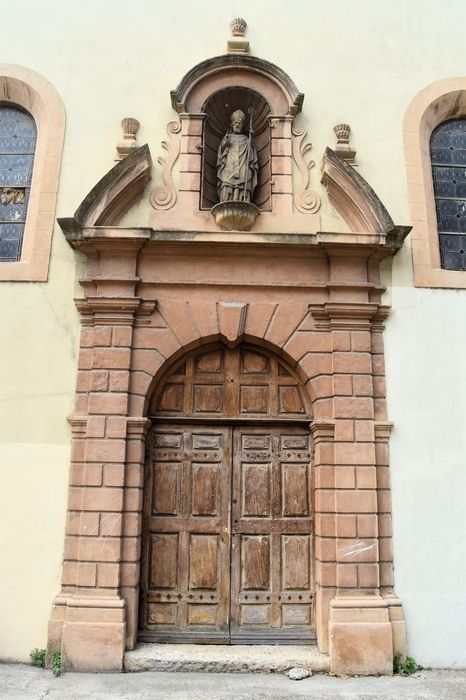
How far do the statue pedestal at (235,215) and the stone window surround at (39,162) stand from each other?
1816 mm

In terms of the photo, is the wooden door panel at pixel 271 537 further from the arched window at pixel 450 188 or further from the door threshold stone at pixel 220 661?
the arched window at pixel 450 188

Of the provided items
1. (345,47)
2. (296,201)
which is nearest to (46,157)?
(296,201)

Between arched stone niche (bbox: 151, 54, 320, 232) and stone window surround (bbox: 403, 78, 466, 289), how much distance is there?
1135mm

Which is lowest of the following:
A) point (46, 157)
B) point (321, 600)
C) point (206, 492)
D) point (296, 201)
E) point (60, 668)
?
point (60, 668)

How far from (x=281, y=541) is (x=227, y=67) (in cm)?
524

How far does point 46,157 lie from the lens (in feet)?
23.0

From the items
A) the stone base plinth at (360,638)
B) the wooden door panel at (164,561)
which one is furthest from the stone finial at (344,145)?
the stone base plinth at (360,638)

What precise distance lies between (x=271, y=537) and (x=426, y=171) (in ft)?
14.5

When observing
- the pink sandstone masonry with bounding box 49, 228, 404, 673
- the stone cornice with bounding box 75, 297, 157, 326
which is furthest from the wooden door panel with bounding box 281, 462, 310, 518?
the stone cornice with bounding box 75, 297, 157, 326

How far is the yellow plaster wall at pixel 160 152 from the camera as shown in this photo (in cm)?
604

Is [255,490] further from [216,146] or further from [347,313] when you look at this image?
[216,146]

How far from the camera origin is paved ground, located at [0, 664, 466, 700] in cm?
509

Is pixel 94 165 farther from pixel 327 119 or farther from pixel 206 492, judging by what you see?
pixel 206 492

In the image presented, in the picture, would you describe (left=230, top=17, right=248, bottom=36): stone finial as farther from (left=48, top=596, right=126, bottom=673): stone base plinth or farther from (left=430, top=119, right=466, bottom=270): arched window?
(left=48, top=596, right=126, bottom=673): stone base plinth
